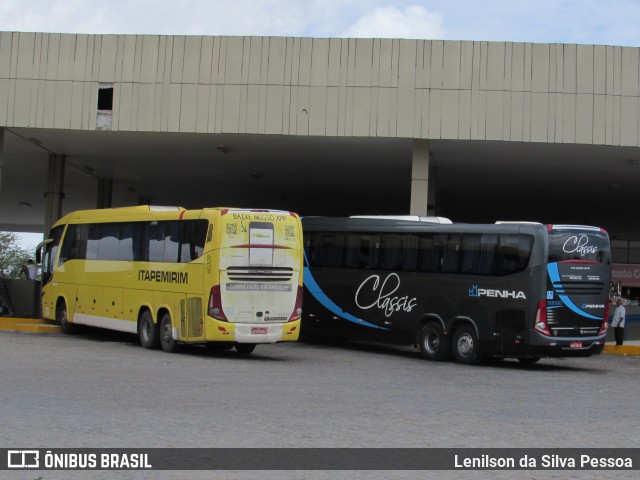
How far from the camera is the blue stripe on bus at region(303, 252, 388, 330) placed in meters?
23.0

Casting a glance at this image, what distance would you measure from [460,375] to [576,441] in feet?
25.0

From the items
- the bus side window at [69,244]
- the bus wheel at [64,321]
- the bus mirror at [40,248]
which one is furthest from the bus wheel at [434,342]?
the bus mirror at [40,248]

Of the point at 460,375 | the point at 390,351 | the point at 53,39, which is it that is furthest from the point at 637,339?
the point at 53,39

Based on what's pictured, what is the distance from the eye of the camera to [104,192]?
3909cm

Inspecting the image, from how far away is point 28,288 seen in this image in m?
31.2

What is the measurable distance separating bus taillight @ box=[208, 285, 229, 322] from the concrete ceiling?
27.8 ft

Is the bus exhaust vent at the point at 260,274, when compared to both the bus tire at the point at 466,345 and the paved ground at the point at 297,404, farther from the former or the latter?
the bus tire at the point at 466,345

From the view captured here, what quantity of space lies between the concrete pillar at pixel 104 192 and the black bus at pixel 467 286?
1760cm

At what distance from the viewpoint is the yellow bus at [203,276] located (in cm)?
1864

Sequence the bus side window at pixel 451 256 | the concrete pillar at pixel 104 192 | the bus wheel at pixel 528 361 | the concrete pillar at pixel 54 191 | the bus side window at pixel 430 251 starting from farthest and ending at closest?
the concrete pillar at pixel 104 192 < the concrete pillar at pixel 54 191 < the bus wheel at pixel 528 361 < the bus side window at pixel 430 251 < the bus side window at pixel 451 256

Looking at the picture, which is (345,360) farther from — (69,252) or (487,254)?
(69,252)

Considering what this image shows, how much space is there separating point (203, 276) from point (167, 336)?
2136mm

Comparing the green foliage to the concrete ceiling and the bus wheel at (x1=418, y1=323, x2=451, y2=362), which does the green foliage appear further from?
the bus wheel at (x1=418, y1=323, x2=451, y2=362)

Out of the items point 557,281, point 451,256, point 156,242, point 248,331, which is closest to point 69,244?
point 156,242
